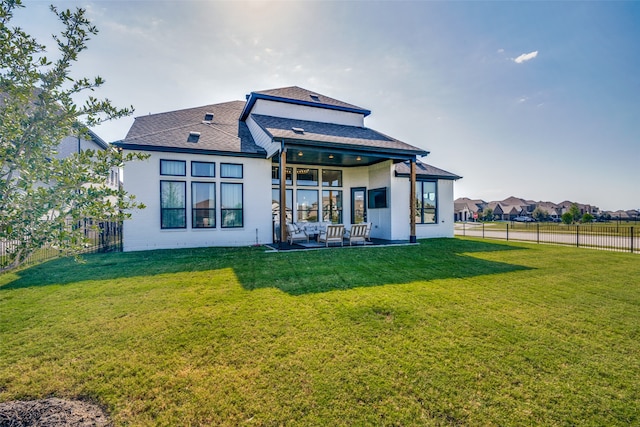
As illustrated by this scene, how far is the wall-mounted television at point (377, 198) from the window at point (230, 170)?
716cm

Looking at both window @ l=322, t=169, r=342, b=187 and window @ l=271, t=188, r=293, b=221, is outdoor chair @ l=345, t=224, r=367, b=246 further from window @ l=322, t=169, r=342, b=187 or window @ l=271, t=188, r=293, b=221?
window @ l=322, t=169, r=342, b=187

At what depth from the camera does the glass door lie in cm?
1485

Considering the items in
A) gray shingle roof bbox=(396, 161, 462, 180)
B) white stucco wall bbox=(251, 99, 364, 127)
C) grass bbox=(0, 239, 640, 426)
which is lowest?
grass bbox=(0, 239, 640, 426)

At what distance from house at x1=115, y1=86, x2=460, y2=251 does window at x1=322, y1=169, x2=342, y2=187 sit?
55mm

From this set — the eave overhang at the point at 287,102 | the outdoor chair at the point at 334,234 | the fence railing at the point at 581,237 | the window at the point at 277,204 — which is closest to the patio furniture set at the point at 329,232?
the outdoor chair at the point at 334,234

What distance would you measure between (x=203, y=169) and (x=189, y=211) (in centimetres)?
187

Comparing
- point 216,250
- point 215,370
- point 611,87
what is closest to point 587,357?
point 215,370

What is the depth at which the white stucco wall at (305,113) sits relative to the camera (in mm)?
14109

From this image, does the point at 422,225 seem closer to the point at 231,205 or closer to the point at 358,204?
the point at 358,204

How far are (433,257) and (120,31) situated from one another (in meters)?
11.0

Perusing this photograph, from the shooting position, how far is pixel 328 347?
10.6 feet

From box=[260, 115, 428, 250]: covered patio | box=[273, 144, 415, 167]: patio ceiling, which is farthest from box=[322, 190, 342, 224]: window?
box=[273, 144, 415, 167]: patio ceiling

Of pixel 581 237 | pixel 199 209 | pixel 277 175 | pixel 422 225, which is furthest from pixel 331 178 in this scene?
pixel 581 237

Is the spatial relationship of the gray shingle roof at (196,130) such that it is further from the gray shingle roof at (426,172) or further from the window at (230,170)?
the gray shingle roof at (426,172)
